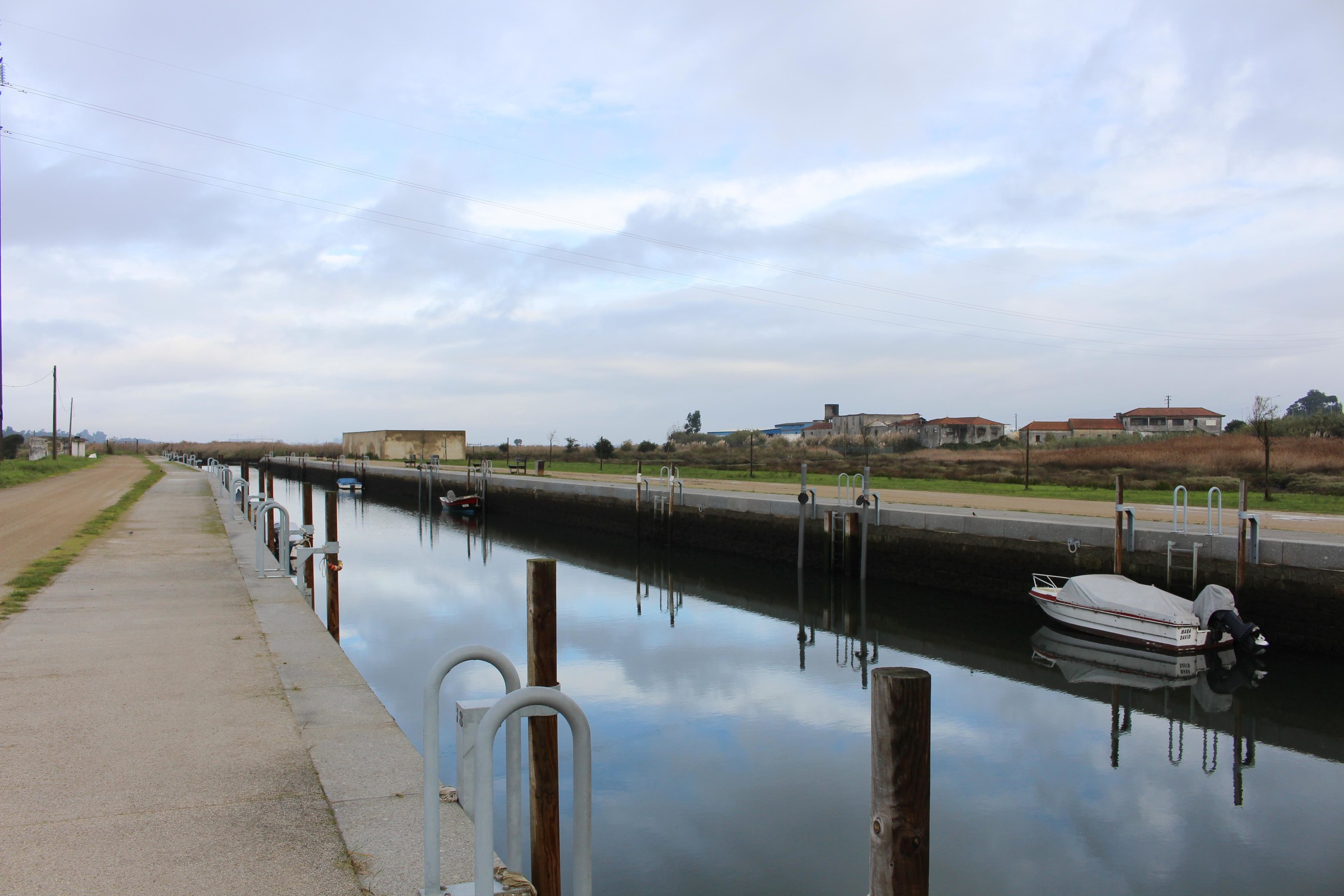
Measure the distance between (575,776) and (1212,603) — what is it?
12894 millimetres

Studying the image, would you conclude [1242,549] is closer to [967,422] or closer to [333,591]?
[333,591]

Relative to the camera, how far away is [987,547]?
56.4 ft

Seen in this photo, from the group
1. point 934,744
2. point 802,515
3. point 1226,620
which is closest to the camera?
point 934,744

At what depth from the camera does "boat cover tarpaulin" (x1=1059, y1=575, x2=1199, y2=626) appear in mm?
13148

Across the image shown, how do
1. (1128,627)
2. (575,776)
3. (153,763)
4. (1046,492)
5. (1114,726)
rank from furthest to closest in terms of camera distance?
(1046,492), (1128,627), (1114,726), (153,763), (575,776)

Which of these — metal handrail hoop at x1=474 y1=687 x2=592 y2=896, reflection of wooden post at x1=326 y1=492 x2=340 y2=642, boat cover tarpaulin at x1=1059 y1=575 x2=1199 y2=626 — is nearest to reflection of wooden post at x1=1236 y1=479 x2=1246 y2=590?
boat cover tarpaulin at x1=1059 y1=575 x2=1199 y2=626

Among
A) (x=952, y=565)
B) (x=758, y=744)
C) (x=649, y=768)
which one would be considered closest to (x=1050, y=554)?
(x=952, y=565)

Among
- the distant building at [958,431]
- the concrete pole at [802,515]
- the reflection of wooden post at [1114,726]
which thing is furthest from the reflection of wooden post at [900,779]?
the distant building at [958,431]

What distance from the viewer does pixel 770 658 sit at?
14.4 m

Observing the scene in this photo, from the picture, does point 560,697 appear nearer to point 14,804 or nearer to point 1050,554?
point 14,804

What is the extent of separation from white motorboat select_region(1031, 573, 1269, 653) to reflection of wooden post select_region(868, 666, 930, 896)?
12301mm

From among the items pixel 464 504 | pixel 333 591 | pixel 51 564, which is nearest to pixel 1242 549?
pixel 333 591

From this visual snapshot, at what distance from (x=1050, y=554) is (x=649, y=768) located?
32.6ft

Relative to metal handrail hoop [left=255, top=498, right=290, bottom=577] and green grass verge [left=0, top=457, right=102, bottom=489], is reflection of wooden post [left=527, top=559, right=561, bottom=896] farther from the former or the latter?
green grass verge [left=0, top=457, right=102, bottom=489]
